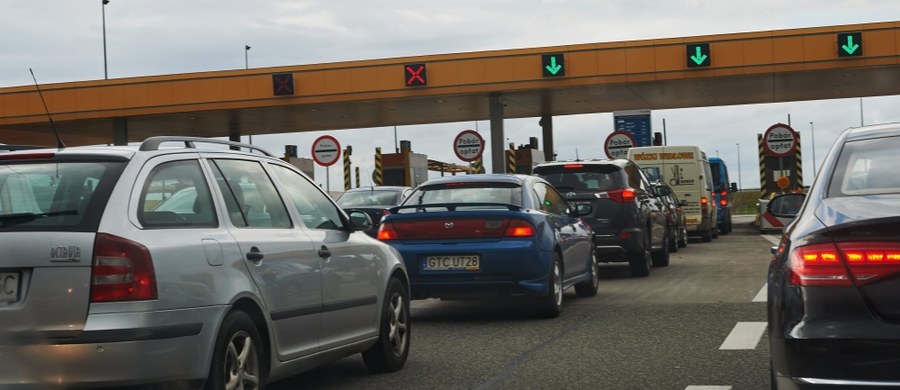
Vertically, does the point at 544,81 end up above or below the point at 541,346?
above

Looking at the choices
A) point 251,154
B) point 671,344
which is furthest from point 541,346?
point 251,154

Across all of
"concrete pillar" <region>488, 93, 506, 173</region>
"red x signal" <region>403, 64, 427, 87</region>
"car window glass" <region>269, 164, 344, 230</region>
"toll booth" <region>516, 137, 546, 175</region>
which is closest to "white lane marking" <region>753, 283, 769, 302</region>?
"car window glass" <region>269, 164, 344, 230</region>

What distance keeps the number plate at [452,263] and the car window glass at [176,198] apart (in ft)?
17.2

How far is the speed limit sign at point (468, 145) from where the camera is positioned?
27625 mm

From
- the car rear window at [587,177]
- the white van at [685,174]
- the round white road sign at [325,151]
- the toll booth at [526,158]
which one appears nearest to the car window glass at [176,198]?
the car rear window at [587,177]

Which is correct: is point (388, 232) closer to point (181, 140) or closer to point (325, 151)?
point (181, 140)

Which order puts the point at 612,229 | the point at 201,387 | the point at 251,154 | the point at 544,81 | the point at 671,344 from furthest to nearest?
the point at 544,81, the point at 612,229, the point at 671,344, the point at 251,154, the point at 201,387

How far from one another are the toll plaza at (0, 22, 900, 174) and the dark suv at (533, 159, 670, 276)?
15.0m

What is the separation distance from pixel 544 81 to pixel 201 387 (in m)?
27.9

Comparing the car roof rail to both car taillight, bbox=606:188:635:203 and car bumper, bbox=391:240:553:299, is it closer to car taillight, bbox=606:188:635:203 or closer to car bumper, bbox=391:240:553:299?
car bumper, bbox=391:240:553:299

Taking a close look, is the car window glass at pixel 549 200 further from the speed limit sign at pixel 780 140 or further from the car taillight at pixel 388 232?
the speed limit sign at pixel 780 140

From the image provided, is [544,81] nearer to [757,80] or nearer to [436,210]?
[757,80]

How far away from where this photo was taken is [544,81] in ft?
109

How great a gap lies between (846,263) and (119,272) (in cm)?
292
